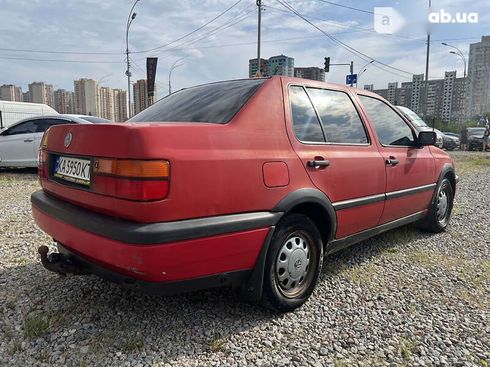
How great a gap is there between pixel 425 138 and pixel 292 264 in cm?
220

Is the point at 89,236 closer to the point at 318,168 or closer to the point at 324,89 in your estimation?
the point at 318,168

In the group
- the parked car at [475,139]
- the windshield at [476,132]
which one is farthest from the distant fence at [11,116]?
the windshield at [476,132]

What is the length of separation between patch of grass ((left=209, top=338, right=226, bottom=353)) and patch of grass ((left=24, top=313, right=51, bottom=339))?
3.27ft

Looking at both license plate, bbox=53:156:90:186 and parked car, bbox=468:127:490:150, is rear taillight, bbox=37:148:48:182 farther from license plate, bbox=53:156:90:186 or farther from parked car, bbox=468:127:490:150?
parked car, bbox=468:127:490:150

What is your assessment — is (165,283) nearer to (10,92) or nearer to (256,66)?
(256,66)

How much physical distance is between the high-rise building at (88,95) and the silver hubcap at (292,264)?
4395 centimetres

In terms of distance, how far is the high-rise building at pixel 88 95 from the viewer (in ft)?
141

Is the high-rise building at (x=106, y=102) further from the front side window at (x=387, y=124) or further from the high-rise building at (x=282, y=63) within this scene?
the front side window at (x=387, y=124)

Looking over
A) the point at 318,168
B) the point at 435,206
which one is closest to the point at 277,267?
the point at 318,168

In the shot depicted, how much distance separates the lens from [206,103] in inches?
104

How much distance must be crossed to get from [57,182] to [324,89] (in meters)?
2.08

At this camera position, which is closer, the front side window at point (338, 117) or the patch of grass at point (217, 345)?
the patch of grass at point (217, 345)

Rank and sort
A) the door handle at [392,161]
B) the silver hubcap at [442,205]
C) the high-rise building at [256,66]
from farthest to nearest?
1. the high-rise building at [256,66]
2. the silver hubcap at [442,205]
3. the door handle at [392,161]

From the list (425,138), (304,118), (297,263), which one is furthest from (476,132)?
(297,263)
